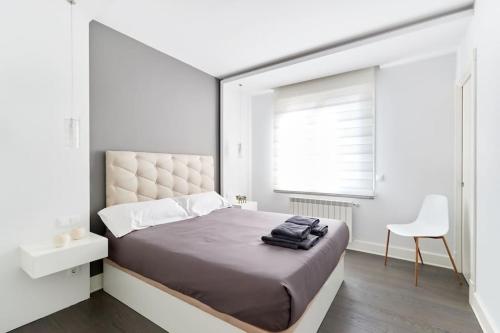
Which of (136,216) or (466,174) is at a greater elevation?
(466,174)

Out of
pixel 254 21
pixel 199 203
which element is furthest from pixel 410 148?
pixel 199 203

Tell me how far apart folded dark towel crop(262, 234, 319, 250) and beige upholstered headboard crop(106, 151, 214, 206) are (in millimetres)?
1659

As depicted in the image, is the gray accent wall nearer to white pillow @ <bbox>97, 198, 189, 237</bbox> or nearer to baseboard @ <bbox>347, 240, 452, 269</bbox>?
white pillow @ <bbox>97, 198, 189, 237</bbox>

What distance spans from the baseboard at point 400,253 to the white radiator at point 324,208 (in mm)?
164

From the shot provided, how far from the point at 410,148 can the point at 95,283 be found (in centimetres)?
413

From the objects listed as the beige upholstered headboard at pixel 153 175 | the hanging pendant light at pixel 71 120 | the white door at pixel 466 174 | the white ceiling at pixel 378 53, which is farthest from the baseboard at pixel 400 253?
the hanging pendant light at pixel 71 120

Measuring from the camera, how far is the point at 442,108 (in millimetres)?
3049

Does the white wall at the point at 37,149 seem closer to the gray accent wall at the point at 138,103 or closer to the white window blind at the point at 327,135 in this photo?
the gray accent wall at the point at 138,103

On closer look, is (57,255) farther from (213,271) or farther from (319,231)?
(319,231)

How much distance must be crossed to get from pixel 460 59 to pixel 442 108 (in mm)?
575

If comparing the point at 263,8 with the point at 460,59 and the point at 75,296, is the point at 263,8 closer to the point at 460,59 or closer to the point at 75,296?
the point at 460,59

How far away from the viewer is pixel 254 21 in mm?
2541

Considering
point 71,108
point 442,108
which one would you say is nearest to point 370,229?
point 442,108

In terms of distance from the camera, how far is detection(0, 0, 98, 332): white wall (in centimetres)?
187
